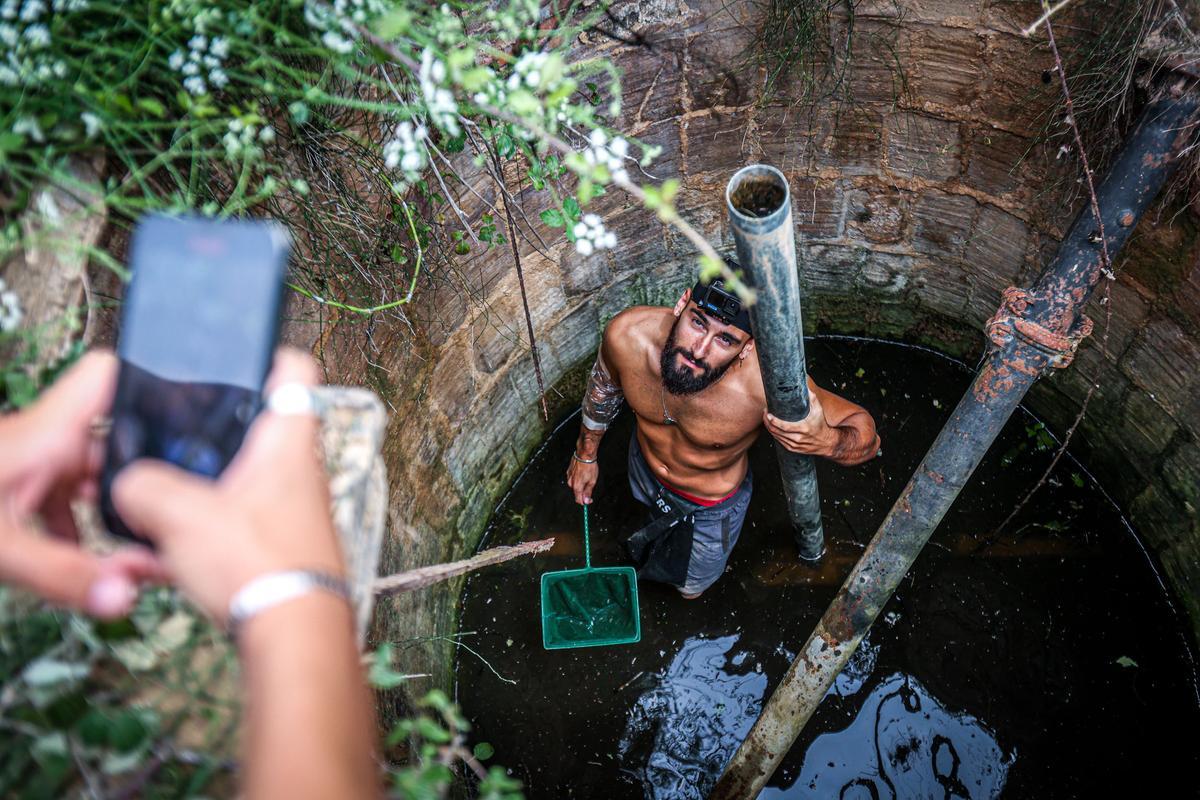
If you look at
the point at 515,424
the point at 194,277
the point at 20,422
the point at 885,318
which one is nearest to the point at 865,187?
the point at 885,318

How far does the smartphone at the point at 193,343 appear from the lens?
129 cm

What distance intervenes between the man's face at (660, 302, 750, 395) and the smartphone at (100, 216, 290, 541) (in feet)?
7.15

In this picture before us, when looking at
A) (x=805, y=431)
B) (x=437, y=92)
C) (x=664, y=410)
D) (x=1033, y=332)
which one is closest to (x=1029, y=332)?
(x=1033, y=332)

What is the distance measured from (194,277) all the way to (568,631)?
3.34 m

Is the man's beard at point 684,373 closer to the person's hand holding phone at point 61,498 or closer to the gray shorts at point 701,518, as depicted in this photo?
the gray shorts at point 701,518

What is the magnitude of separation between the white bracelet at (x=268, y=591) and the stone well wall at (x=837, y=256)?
1.78 meters

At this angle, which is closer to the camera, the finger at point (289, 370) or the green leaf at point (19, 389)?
the finger at point (289, 370)

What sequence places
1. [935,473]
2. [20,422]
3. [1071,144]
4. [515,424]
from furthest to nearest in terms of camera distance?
[515,424]
[1071,144]
[935,473]
[20,422]

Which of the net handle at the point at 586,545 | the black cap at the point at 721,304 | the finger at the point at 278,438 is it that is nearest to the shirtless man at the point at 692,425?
the black cap at the point at 721,304

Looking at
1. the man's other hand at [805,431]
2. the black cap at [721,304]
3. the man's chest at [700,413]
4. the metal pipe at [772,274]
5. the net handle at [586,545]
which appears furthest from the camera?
the net handle at [586,545]

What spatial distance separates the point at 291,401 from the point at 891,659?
3.81 meters

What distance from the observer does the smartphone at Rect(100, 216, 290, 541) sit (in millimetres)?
1293

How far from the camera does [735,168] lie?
4195mm

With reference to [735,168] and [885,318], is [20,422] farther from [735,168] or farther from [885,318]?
[885,318]
